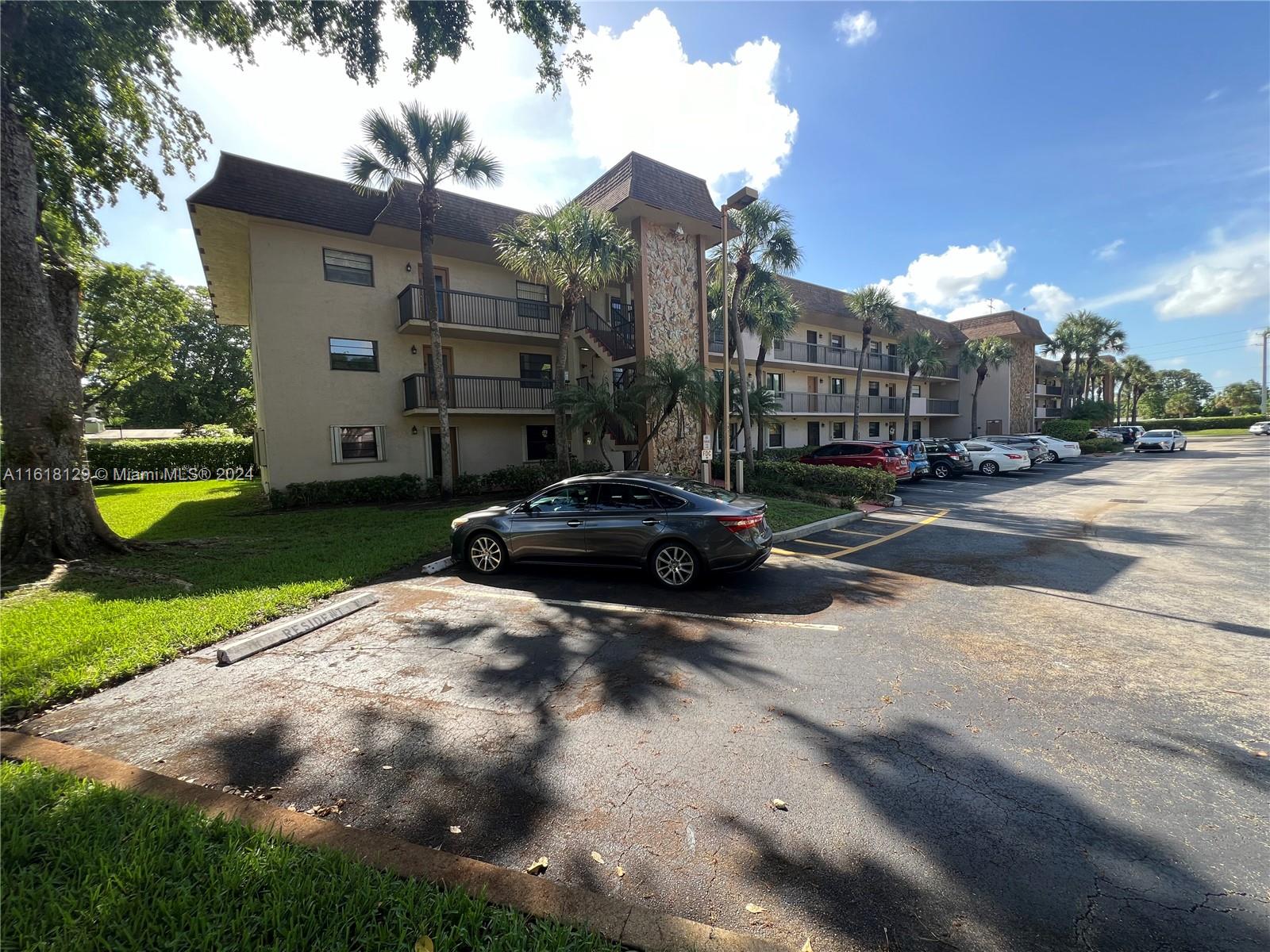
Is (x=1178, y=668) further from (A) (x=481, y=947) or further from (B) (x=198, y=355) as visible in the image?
(B) (x=198, y=355)

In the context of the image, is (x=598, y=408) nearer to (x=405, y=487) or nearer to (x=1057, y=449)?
(x=405, y=487)

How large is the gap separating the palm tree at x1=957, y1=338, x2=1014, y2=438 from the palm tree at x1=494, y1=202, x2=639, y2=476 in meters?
33.3

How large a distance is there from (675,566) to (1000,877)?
4.57m

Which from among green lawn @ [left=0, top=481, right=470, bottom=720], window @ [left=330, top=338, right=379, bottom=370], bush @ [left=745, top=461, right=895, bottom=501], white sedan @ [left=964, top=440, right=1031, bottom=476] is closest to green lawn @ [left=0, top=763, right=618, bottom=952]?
green lawn @ [left=0, top=481, right=470, bottom=720]

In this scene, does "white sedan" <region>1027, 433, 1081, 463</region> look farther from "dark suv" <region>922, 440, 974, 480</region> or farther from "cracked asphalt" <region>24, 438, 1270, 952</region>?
"cracked asphalt" <region>24, 438, 1270, 952</region>

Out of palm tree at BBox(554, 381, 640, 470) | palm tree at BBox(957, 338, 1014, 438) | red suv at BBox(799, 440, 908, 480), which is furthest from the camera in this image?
palm tree at BBox(957, 338, 1014, 438)

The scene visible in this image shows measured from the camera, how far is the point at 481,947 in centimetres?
187

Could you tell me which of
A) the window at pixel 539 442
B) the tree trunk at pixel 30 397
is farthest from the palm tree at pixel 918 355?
the tree trunk at pixel 30 397

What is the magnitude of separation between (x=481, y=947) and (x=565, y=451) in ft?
45.7

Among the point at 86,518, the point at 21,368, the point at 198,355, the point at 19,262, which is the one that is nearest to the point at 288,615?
the point at 86,518

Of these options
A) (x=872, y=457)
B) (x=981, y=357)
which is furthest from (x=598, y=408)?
(x=981, y=357)

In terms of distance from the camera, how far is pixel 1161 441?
3250 centimetres

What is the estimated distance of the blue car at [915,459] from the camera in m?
19.8

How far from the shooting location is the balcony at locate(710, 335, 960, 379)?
2731 cm
